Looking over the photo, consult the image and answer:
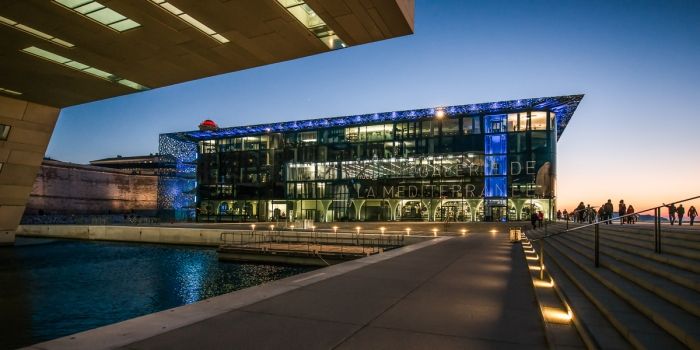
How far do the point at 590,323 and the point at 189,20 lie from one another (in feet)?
40.1

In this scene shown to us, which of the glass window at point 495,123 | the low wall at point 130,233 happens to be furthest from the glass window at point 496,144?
the low wall at point 130,233

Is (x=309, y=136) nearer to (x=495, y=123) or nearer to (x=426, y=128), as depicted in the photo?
(x=426, y=128)

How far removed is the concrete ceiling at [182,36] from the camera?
10.8 meters

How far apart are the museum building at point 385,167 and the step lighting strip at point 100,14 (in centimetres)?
4236

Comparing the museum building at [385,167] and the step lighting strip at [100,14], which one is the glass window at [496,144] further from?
the step lighting strip at [100,14]

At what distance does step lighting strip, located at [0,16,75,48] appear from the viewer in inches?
470

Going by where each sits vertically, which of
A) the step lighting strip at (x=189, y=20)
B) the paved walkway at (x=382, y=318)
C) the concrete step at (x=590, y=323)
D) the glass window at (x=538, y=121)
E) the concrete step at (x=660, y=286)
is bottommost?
the paved walkway at (x=382, y=318)

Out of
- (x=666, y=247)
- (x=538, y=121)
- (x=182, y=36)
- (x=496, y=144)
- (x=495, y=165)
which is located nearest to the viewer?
(x=666, y=247)

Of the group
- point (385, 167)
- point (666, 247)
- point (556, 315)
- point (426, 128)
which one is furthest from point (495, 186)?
point (556, 315)

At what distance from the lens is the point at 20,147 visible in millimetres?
24469

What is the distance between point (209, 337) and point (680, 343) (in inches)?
224

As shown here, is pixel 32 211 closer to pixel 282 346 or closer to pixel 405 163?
pixel 405 163

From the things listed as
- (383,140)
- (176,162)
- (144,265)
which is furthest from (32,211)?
(383,140)

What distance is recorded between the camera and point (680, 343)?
4410 mm
